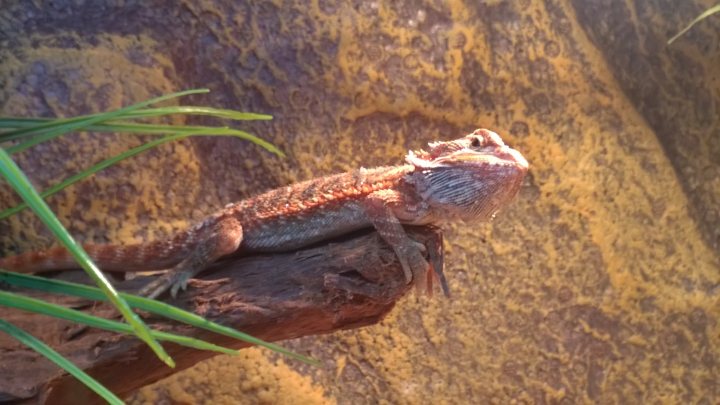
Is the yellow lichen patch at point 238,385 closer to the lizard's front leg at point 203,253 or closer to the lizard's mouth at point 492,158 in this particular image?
the lizard's front leg at point 203,253

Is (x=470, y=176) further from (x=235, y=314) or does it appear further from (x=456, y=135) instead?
(x=456, y=135)

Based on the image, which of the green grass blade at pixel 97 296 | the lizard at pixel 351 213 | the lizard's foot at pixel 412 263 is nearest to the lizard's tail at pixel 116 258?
the lizard at pixel 351 213

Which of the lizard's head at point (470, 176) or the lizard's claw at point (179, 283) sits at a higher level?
the lizard's head at point (470, 176)

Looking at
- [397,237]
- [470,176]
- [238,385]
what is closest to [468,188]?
[470,176]

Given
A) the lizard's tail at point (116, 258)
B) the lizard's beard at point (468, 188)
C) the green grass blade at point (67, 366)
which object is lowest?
the lizard's tail at point (116, 258)

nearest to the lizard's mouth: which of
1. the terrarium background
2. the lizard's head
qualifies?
the lizard's head

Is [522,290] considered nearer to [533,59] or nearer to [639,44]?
[533,59]
